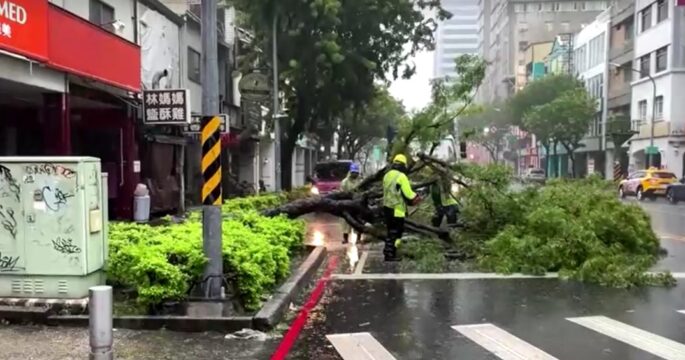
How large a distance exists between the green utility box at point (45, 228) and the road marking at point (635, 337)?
5.54 meters

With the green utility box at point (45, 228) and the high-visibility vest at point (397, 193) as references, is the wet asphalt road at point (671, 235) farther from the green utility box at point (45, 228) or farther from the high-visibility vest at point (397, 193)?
the green utility box at point (45, 228)

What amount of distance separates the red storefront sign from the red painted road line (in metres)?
6.33

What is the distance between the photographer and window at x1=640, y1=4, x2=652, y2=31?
50219mm

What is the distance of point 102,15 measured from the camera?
58.4ft

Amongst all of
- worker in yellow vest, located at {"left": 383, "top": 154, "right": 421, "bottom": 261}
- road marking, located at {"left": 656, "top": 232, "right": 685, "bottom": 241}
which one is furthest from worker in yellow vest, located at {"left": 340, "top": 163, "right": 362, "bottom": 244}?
road marking, located at {"left": 656, "top": 232, "right": 685, "bottom": 241}

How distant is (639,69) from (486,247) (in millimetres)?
45390

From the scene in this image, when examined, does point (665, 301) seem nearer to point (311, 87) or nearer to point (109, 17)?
point (109, 17)

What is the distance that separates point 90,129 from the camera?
19875 millimetres

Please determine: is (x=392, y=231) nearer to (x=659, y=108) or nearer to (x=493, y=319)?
(x=493, y=319)

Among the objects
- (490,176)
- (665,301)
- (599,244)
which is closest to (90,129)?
(490,176)

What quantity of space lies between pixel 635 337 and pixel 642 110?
4916 centimetres

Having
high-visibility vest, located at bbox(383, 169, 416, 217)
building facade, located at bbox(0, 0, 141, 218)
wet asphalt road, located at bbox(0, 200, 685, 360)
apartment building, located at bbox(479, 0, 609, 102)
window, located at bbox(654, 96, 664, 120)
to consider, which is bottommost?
wet asphalt road, located at bbox(0, 200, 685, 360)

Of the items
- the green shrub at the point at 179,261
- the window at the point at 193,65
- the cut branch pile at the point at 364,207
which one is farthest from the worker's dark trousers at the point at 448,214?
the window at the point at 193,65

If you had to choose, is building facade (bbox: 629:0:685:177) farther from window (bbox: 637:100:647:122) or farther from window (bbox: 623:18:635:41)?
window (bbox: 623:18:635:41)
